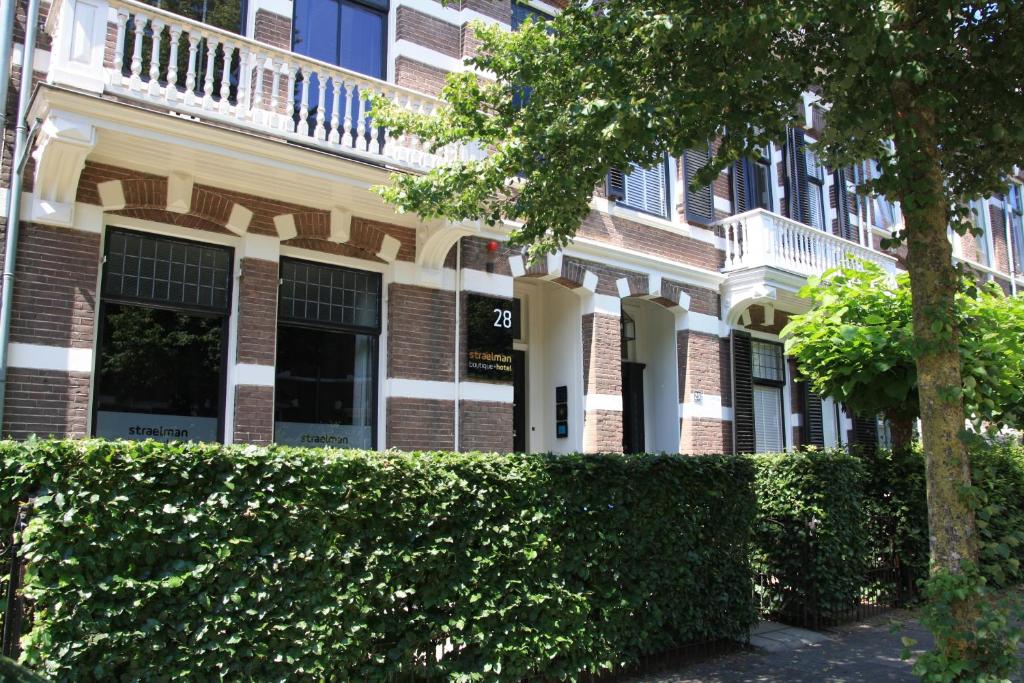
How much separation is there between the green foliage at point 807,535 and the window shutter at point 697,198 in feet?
19.6

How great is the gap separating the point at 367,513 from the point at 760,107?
4.64 meters

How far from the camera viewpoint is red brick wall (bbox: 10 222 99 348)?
7.75m

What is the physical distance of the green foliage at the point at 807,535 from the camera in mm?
8789

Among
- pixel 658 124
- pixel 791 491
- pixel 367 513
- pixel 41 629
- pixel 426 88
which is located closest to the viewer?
pixel 41 629

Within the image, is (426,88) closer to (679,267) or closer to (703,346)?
(679,267)

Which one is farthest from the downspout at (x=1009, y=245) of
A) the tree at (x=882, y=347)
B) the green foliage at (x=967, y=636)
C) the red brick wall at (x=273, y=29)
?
the red brick wall at (x=273, y=29)

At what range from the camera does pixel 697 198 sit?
46.6ft

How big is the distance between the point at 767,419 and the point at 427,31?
9101mm

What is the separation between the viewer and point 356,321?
33.0ft

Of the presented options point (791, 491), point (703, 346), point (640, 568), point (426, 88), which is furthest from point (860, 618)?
point (426, 88)

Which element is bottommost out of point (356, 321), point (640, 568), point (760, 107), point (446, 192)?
point (640, 568)

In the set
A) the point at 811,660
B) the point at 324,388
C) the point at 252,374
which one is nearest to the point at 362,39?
the point at 324,388

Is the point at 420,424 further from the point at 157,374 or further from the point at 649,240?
the point at 649,240

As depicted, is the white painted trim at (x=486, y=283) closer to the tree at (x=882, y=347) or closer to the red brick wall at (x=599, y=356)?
the red brick wall at (x=599, y=356)
